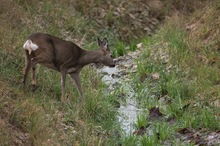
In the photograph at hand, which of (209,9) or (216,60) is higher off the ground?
(209,9)

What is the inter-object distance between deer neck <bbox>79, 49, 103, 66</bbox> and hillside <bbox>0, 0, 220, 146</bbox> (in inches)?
19.7

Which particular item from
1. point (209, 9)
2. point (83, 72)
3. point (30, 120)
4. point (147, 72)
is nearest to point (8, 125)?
point (30, 120)

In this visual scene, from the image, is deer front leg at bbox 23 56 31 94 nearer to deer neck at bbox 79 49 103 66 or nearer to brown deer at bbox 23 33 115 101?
brown deer at bbox 23 33 115 101

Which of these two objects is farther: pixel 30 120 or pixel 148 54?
pixel 148 54

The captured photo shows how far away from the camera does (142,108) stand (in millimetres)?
10570

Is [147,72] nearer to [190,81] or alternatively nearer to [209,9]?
[190,81]

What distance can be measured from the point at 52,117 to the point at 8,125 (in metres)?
0.87

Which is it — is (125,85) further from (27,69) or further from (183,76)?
(27,69)

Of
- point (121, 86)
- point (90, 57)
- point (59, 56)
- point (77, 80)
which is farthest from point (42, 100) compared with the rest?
point (121, 86)

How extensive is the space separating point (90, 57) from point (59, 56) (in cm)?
71

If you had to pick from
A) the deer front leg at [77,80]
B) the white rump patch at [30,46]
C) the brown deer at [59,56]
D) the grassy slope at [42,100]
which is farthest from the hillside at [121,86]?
the white rump patch at [30,46]

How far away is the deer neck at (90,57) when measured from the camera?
10.5 meters

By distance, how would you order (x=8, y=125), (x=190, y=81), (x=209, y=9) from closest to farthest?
(x=8, y=125) → (x=190, y=81) → (x=209, y=9)

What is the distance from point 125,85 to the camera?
38.3 ft
